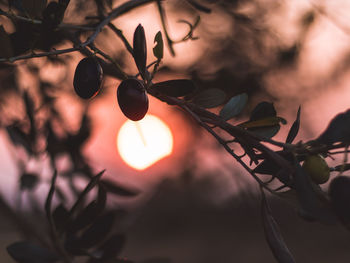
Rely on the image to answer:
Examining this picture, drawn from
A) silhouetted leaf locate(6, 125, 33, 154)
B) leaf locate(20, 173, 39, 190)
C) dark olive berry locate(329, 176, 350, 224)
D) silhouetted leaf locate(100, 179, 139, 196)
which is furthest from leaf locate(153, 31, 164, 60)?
leaf locate(20, 173, 39, 190)

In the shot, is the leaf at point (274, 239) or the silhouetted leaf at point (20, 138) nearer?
the leaf at point (274, 239)

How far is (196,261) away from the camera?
6.05m

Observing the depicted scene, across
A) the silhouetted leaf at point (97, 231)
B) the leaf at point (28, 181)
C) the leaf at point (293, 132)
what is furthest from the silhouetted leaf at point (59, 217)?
the leaf at point (28, 181)

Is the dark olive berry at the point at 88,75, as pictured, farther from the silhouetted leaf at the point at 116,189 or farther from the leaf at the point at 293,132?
the silhouetted leaf at the point at 116,189

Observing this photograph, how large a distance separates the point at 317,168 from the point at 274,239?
3.8 inches

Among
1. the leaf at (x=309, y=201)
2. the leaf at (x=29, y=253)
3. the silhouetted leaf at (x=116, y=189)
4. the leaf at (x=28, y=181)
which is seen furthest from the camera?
the leaf at (x=28, y=181)

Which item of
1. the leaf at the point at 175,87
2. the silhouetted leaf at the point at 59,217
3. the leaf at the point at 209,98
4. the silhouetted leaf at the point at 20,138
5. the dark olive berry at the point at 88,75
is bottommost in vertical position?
the silhouetted leaf at the point at 59,217

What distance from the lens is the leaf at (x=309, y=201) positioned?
14.0 inches

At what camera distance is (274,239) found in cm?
43

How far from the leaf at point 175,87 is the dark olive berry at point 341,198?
200 millimetres

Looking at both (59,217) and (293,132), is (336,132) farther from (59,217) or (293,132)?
(59,217)

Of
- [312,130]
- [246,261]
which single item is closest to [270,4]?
[312,130]

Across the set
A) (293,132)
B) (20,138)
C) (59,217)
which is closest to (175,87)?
(293,132)

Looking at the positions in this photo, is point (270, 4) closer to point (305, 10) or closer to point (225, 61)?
point (305, 10)
